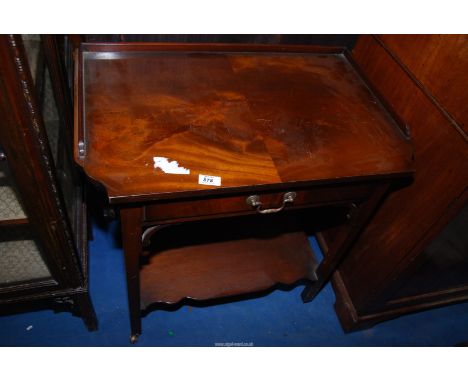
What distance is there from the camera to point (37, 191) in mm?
906

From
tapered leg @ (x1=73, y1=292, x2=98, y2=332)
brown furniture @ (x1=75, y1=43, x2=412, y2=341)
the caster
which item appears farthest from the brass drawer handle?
the caster

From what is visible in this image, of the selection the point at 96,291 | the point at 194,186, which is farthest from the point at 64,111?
the point at 96,291

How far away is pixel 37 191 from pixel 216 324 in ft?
3.22

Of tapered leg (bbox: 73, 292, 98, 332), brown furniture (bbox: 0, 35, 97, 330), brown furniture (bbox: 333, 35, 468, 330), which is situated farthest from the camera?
tapered leg (bbox: 73, 292, 98, 332)

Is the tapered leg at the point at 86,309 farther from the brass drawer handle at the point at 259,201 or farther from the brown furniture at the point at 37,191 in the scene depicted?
the brass drawer handle at the point at 259,201

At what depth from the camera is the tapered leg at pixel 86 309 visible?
4.29ft

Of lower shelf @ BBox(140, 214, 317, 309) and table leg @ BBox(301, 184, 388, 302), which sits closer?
table leg @ BBox(301, 184, 388, 302)

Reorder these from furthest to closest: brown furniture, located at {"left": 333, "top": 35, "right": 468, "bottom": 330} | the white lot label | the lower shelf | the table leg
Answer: the lower shelf < the table leg < brown furniture, located at {"left": 333, "top": 35, "right": 468, "bottom": 330} < the white lot label

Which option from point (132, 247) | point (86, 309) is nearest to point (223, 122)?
point (132, 247)

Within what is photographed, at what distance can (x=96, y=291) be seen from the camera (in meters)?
1.61

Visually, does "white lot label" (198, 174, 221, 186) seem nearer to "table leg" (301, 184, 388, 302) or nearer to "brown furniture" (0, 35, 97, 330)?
"brown furniture" (0, 35, 97, 330)

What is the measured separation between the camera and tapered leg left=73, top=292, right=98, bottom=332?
4.29ft

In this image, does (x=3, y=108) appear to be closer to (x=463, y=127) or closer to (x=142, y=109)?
(x=142, y=109)

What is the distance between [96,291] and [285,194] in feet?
3.56
